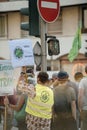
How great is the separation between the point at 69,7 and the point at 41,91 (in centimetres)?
2332

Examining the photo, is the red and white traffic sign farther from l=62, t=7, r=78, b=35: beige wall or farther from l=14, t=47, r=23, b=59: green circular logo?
l=62, t=7, r=78, b=35: beige wall

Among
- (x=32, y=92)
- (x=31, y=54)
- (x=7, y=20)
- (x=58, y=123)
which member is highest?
(x=7, y=20)

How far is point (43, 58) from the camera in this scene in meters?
10.1

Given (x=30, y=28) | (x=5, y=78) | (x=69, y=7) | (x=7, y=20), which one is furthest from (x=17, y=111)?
(x=7, y=20)

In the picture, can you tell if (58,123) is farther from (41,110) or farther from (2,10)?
(2,10)

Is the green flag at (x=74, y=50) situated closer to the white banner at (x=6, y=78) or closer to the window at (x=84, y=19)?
the window at (x=84, y=19)

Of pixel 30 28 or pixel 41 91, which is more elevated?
pixel 30 28

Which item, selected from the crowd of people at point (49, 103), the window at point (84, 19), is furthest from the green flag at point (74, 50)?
the crowd of people at point (49, 103)

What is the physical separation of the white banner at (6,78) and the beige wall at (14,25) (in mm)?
23913

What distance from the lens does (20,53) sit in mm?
9750

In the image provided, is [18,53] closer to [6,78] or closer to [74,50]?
[6,78]

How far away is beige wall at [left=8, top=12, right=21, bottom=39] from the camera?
33594mm

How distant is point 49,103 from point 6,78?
134 centimetres

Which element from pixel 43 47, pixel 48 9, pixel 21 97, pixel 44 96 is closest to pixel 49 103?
pixel 44 96
